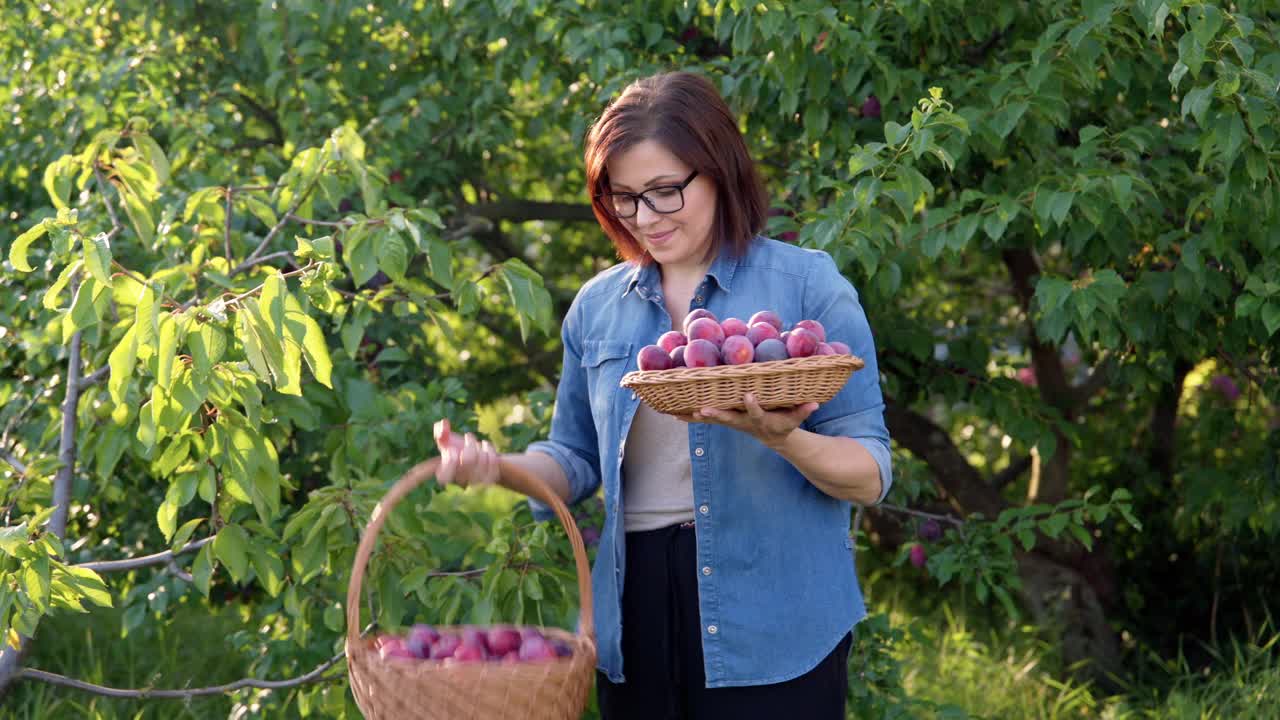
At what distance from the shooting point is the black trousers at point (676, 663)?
1.89 meters

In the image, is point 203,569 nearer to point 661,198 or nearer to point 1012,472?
point 661,198

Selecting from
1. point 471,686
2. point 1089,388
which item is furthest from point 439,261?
point 1089,388

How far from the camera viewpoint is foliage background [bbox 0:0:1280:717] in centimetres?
256

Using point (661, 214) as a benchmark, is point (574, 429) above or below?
below

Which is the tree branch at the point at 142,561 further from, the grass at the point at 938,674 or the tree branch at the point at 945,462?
the tree branch at the point at 945,462

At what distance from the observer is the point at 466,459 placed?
187 cm

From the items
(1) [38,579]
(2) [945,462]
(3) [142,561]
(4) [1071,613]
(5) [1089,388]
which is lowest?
(4) [1071,613]

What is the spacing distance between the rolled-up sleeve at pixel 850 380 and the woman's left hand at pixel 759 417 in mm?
193

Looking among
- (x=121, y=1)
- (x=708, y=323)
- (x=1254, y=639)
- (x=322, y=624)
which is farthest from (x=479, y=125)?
(x=1254, y=639)

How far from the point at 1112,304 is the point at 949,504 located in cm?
178

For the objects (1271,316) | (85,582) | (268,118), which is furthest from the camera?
(268,118)

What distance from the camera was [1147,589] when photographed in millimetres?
5078

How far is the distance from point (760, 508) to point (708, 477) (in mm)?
88

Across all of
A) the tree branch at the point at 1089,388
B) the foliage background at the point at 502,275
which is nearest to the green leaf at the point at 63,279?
the foliage background at the point at 502,275
